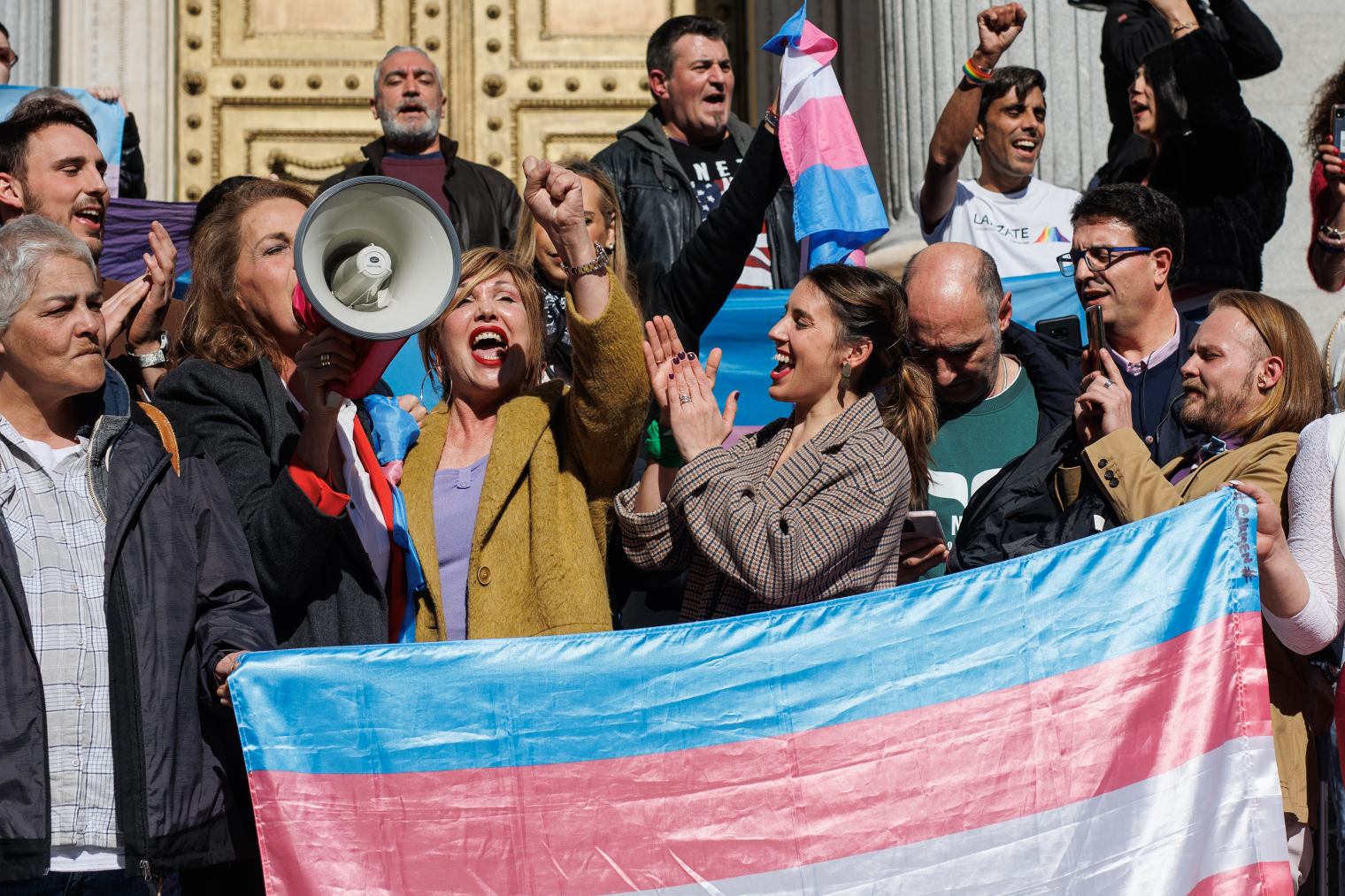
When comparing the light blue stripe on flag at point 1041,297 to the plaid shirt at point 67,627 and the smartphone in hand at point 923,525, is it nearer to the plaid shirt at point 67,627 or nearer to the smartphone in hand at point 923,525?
the smartphone in hand at point 923,525

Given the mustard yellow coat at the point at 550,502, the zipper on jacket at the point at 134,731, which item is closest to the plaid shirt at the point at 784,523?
the mustard yellow coat at the point at 550,502

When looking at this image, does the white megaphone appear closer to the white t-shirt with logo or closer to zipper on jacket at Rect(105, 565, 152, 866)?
zipper on jacket at Rect(105, 565, 152, 866)

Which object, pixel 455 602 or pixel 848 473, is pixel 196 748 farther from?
pixel 848 473

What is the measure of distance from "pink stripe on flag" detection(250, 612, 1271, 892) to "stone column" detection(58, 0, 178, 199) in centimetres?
567

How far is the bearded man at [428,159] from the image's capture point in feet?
21.9

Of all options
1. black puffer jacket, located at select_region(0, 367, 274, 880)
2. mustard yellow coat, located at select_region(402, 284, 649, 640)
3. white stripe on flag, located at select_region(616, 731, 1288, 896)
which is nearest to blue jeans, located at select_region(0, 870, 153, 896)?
black puffer jacket, located at select_region(0, 367, 274, 880)

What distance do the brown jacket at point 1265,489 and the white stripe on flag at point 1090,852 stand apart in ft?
1.40

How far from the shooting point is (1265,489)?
4.01 metres

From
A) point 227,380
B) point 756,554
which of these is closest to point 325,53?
point 227,380

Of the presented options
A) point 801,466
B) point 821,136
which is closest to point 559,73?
point 821,136

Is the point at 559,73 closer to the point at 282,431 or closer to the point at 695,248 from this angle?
the point at 695,248

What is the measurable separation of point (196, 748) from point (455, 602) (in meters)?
0.65

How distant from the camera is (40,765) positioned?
127 inches

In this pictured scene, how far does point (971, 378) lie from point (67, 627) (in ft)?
7.75
